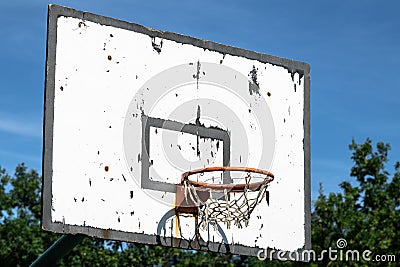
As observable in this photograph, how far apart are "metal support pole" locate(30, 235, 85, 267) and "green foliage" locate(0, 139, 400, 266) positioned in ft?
36.2

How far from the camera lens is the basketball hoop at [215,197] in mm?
5398

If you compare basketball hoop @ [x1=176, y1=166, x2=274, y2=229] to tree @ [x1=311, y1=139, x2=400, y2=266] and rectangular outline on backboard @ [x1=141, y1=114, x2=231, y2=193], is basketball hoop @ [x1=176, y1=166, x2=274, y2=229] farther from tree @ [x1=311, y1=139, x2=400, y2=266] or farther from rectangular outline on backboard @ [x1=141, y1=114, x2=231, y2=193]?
tree @ [x1=311, y1=139, x2=400, y2=266]

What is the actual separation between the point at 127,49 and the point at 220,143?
923 mm

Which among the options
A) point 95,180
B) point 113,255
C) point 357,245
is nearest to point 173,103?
point 95,180

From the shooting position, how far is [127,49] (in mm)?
5398

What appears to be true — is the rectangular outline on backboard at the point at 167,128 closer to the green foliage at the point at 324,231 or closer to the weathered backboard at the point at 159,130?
the weathered backboard at the point at 159,130

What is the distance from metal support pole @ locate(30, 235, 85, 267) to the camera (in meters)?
5.18

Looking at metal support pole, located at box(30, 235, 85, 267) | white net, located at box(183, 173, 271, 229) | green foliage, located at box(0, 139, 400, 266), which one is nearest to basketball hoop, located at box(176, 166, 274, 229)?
white net, located at box(183, 173, 271, 229)

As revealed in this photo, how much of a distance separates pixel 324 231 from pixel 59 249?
1159 centimetres

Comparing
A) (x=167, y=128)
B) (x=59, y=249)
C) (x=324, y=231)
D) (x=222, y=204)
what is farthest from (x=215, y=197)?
(x=324, y=231)

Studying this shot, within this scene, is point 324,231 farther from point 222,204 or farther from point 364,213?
point 222,204

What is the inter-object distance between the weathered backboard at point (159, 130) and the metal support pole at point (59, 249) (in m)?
0.27

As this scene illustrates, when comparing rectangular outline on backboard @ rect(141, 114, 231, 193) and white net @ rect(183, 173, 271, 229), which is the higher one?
rectangular outline on backboard @ rect(141, 114, 231, 193)

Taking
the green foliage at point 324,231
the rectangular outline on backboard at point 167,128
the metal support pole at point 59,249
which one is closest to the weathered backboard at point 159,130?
the rectangular outline on backboard at point 167,128
